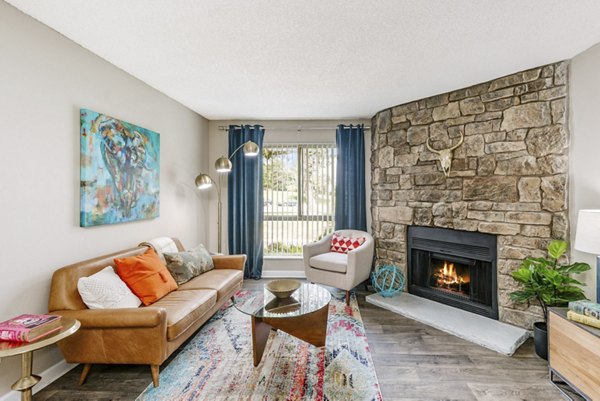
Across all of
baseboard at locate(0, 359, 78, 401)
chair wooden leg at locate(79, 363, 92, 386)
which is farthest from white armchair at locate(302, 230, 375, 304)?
baseboard at locate(0, 359, 78, 401)

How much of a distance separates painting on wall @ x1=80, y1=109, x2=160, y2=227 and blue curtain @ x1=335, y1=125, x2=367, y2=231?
249cm

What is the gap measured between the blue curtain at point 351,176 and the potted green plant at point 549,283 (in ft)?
7.11

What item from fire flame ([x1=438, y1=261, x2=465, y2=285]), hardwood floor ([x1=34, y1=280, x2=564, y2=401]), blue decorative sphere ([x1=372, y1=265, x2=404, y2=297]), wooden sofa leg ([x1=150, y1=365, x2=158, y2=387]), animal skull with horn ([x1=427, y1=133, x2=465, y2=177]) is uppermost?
animal skull with horn ([x1=427, y1=133, x2=465, y2=177])

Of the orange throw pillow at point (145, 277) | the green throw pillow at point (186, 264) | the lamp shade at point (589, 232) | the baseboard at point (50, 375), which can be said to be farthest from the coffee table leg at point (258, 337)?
the lamp shade at point (589, 232)

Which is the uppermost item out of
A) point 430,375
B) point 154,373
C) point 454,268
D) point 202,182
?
point 202,182

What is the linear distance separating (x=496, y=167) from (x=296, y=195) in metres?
2.64

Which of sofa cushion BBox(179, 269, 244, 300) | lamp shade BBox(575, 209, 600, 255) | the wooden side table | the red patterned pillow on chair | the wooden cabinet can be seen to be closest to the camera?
the wooden side table

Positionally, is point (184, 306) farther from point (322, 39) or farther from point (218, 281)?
point (322, 39)

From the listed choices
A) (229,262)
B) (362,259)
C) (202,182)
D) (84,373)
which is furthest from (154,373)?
(362,259)

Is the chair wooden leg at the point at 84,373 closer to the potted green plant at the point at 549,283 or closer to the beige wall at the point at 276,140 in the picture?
the beige wall at the point at 276,140

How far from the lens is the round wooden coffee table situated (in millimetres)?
2154

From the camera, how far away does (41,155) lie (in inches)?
77.2

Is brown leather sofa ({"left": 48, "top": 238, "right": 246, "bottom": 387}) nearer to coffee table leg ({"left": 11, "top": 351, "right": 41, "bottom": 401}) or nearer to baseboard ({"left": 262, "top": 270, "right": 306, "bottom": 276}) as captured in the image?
coffee table leg ({"left": 11, "top": 351, "right": 41, "bottom": 401})

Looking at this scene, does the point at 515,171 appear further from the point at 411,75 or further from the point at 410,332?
→ the point at 410,332
